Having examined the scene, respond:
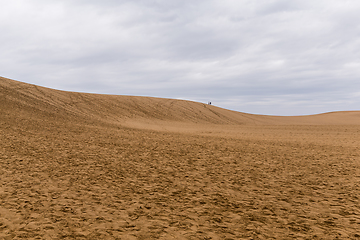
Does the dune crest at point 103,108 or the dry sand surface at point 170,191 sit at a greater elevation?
the dune crest at point 103,108

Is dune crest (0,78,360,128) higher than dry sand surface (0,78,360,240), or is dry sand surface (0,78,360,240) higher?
dune crest (0,78,360,128)

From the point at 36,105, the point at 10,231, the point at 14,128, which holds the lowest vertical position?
the point at 10,231

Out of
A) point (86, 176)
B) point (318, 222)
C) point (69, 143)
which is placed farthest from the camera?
point (69, 143)

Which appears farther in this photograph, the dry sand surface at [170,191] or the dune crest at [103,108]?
the dune crest at [103,108]

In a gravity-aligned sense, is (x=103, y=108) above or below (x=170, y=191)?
above

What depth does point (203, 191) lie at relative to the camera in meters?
8.50

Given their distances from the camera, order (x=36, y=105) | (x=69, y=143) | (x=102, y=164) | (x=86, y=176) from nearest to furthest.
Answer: (x=86, y=176), (x=102, y=164), (x=69, y=143), (x=36, y=105)

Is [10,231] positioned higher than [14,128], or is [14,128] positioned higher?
[14,128]

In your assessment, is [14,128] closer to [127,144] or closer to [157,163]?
[127,144]

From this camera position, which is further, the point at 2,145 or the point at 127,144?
the point at 127,144

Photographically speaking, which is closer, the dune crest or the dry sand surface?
the dry sand surface

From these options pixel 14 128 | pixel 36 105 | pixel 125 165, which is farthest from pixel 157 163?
pixel 36 105

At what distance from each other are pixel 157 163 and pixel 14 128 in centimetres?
1383

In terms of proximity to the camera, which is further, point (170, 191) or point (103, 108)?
point (103, 108)
